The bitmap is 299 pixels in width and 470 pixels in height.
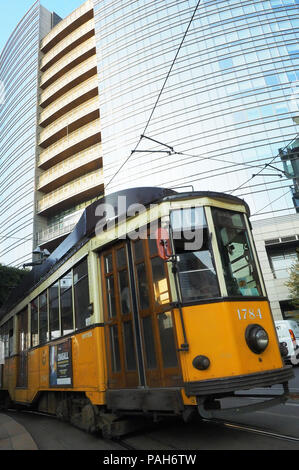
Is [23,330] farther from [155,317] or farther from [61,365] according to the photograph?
[155,317]

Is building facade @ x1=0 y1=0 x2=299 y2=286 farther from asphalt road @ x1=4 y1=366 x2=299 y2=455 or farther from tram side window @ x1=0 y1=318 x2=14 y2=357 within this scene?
asphalt road @ x1=4 y1=366 x2=299 y2=455

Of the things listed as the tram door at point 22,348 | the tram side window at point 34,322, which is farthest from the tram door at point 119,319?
the tram door at point 22,348

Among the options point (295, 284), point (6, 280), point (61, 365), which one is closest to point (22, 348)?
point (61, 365)

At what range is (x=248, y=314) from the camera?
3.79 m

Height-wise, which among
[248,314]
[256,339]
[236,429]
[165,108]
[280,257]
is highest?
[165,108]

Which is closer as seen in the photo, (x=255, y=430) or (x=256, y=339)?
(x=256, y=339)

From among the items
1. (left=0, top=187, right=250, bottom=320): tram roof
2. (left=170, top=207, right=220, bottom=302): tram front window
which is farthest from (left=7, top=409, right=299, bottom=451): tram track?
(left=0, top=187, right=250, bottom=320): tram roof

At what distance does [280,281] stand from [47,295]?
21.2 meters

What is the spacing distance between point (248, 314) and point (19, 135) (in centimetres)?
4460

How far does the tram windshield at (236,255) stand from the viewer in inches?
154

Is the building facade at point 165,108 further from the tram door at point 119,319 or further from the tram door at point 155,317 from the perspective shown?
the tram door at point 155,317

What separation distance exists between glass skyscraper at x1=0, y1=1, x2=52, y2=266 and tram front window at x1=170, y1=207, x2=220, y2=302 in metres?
31.4

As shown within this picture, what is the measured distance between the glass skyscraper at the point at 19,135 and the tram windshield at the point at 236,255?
31.4 meters
